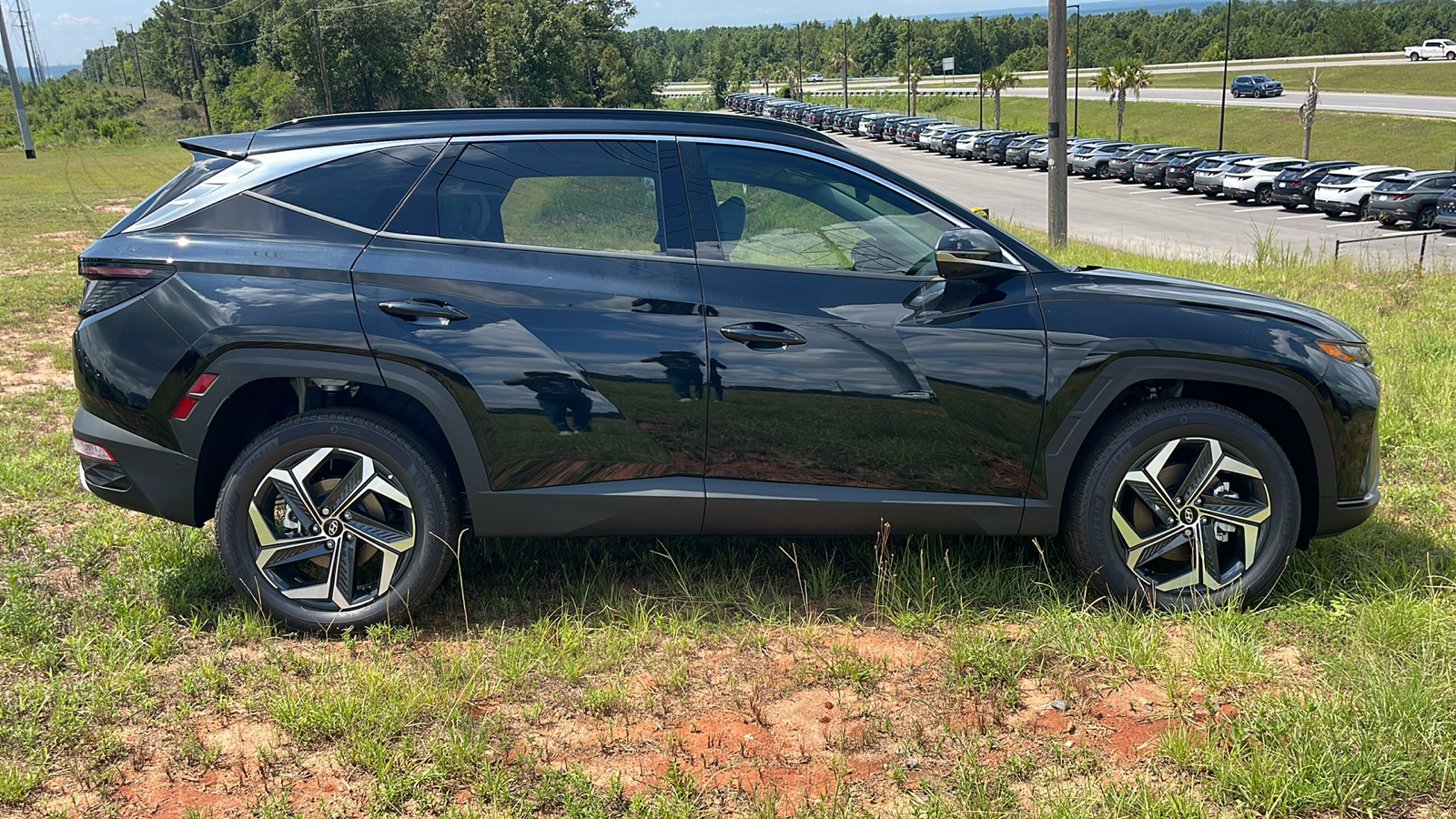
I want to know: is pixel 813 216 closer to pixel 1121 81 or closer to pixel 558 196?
pixel 558 196

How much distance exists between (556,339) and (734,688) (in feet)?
4.23

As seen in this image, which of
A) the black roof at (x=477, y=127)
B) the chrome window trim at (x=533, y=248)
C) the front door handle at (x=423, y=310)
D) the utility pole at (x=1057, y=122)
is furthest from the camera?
the utility pole at (x=1057, y=122)

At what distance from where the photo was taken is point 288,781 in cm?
296

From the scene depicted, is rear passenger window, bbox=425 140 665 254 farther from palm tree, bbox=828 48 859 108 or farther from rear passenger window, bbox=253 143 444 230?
palm tree, bbox=828 48 859 108

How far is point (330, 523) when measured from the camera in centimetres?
372

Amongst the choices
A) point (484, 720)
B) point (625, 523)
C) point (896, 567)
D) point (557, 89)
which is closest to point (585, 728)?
point (484, 720)

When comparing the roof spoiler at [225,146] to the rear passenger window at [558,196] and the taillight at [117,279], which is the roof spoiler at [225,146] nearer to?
the taillight at [117,279]

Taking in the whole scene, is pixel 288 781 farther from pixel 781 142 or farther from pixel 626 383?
pixel 781 142

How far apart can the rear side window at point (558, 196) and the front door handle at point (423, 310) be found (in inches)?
11.1

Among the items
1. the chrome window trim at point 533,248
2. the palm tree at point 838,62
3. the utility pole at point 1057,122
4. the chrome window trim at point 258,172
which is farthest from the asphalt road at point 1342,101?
the chrome window trim at point 258,172

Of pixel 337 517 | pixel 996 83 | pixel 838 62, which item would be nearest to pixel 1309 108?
pixel 996 83

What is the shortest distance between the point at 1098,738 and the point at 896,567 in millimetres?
1162

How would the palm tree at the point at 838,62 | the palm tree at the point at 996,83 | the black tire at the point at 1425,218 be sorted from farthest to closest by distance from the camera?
the palm tree at the point at 838,62 → the palm tree at the point at 996,83 → the black tire at the point at 1425,218

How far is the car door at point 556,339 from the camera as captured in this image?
3627mm
